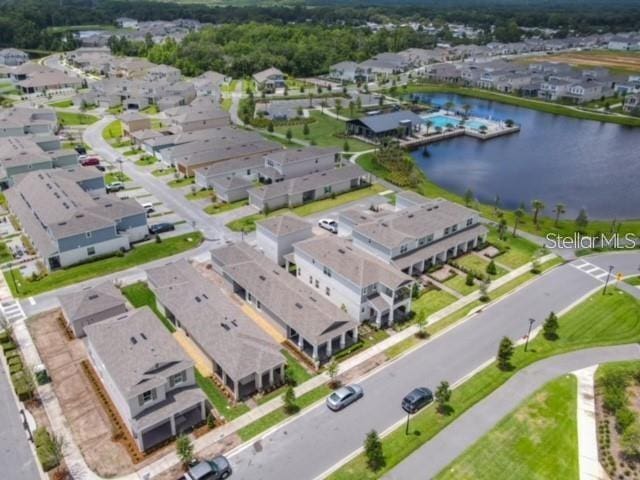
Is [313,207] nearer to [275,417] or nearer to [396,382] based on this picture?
[396,382]

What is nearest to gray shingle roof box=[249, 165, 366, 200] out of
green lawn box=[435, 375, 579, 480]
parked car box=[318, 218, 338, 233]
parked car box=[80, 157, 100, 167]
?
parked car box=[318, 218, 338, 233]

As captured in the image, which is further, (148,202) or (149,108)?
(149,108)

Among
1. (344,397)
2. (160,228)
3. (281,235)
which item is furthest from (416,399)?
(160,228)

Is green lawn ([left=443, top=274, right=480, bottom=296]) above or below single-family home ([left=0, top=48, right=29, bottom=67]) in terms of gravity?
below

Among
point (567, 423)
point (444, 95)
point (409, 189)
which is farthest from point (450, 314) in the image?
point (444, 95)

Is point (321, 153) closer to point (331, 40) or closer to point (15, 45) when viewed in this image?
point (331, 40)

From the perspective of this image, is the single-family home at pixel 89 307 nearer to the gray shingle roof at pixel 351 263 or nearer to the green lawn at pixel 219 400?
the green lawn at pixel 219 400

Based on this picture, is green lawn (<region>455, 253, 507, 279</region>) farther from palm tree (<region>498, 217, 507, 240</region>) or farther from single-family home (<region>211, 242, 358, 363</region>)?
single-family home (<region>211, 242, 358, 363</region>)
